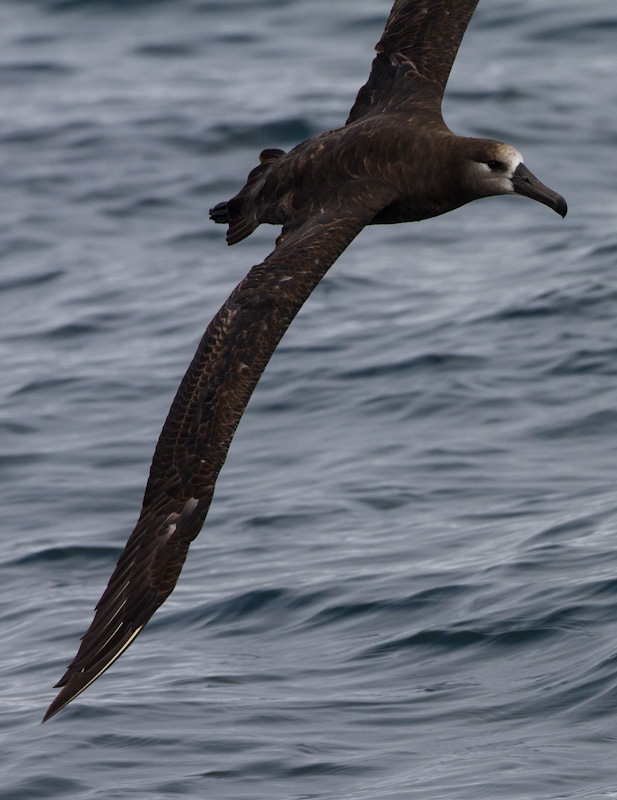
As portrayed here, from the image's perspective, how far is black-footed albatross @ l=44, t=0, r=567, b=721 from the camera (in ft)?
28.1

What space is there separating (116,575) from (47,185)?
39.4 ft

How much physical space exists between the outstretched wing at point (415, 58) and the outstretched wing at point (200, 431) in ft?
6.19

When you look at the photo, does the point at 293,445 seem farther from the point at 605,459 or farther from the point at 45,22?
the point at 45,22

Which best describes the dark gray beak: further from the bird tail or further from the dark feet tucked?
the dark feet tucked

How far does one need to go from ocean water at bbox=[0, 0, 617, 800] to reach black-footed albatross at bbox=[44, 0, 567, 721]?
1581 millimetres

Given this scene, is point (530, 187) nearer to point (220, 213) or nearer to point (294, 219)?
point (294, 219)

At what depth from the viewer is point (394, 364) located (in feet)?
49.2

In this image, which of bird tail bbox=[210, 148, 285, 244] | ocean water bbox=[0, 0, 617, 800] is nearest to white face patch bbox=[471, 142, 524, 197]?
bird tail bbox=[210, 148, 285, 244]

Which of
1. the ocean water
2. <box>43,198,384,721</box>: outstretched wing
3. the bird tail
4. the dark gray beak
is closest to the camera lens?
<box>43,198,384,721</box>: outstretched wing

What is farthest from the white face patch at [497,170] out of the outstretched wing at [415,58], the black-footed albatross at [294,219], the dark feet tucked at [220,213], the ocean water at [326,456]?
the ocean water at [326,456]

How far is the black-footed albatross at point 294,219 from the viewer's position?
8562mm

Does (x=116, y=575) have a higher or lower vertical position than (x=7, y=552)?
higher

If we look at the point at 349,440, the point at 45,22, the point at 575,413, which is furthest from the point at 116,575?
the point at 45,22

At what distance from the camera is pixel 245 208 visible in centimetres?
1013
